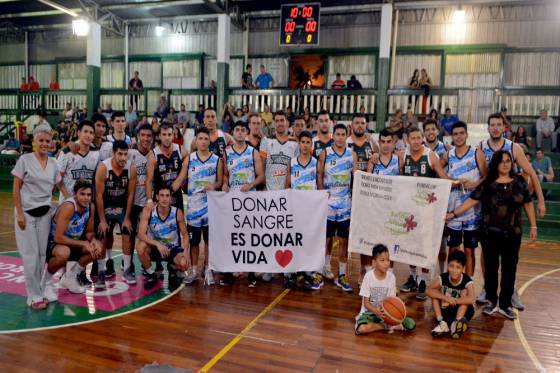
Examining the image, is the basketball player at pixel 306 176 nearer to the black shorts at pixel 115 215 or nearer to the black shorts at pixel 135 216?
the black shorts at pixel 135 216

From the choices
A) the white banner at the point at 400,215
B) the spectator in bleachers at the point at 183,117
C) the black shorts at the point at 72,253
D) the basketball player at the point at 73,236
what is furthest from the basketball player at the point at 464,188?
the spectator in bleachers at the point at 183,117

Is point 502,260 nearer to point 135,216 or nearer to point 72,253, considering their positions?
point 135,216

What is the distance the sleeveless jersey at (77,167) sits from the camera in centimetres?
539

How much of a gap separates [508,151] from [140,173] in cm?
404

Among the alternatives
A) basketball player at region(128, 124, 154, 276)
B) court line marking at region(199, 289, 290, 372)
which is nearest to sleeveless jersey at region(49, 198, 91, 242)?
basketball player at region(128, 124, 154, 276)

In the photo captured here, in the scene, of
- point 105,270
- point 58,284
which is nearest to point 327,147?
point 105,270

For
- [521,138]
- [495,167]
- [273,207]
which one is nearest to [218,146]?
[273,207]

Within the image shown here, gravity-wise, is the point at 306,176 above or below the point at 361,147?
below

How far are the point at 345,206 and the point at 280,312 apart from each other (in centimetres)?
147

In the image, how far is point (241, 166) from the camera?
555 centimetres

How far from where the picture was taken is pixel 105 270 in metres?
5.65

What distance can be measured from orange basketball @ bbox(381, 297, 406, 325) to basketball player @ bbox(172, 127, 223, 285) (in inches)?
83.9

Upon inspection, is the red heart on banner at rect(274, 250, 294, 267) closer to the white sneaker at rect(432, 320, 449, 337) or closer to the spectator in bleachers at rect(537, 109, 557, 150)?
the white sneaker at rect(432, 320, 449, 337)

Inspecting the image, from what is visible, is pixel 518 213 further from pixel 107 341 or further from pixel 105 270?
pixel 105 270
